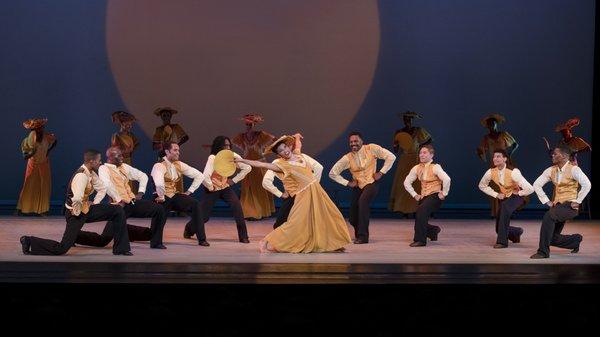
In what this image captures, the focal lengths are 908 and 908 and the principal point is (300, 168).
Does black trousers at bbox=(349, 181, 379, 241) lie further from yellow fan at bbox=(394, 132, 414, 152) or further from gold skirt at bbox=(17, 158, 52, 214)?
gold skirt at bbox=(17, 158, 52, 214)

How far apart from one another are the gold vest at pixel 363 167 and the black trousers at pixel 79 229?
237 centimetres

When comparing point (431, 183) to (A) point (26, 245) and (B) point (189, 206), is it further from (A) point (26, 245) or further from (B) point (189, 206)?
(A) point (26, 245)

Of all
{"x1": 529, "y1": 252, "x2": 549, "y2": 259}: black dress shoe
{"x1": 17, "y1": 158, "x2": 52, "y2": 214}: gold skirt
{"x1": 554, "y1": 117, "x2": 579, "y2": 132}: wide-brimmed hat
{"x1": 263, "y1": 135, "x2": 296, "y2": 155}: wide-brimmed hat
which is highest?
{"x1": 554, "y1": 117, "x2": 579, "y2": 132}: wide-brimmed hat

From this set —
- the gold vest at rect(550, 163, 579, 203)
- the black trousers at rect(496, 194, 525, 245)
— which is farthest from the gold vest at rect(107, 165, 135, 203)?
the gold vest at rect(550, 163, 579, 203)

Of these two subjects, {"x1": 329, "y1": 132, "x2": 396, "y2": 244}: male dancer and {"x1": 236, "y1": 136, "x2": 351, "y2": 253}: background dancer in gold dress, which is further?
{"x1": 329, "y1": 132, "x2": 396, "y2": 244}: male dancer

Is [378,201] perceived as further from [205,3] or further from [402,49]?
[205,3]

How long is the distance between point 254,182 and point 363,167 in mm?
2571

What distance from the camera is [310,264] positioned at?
7168 mm

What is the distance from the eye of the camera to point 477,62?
472 inches

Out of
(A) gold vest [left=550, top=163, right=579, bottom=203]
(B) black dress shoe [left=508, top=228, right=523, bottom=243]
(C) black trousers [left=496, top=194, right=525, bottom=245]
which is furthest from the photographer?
(B) black dress shoe [left=508, top=228, right=523, bottom=243]

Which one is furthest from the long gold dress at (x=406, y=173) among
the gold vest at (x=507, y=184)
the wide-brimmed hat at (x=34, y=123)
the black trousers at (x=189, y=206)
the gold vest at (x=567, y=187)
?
the wide-brimmed hat at (x=34, y=123)

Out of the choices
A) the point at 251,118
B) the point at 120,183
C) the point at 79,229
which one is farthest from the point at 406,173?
the point at 79,229

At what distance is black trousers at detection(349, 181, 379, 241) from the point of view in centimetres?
866
